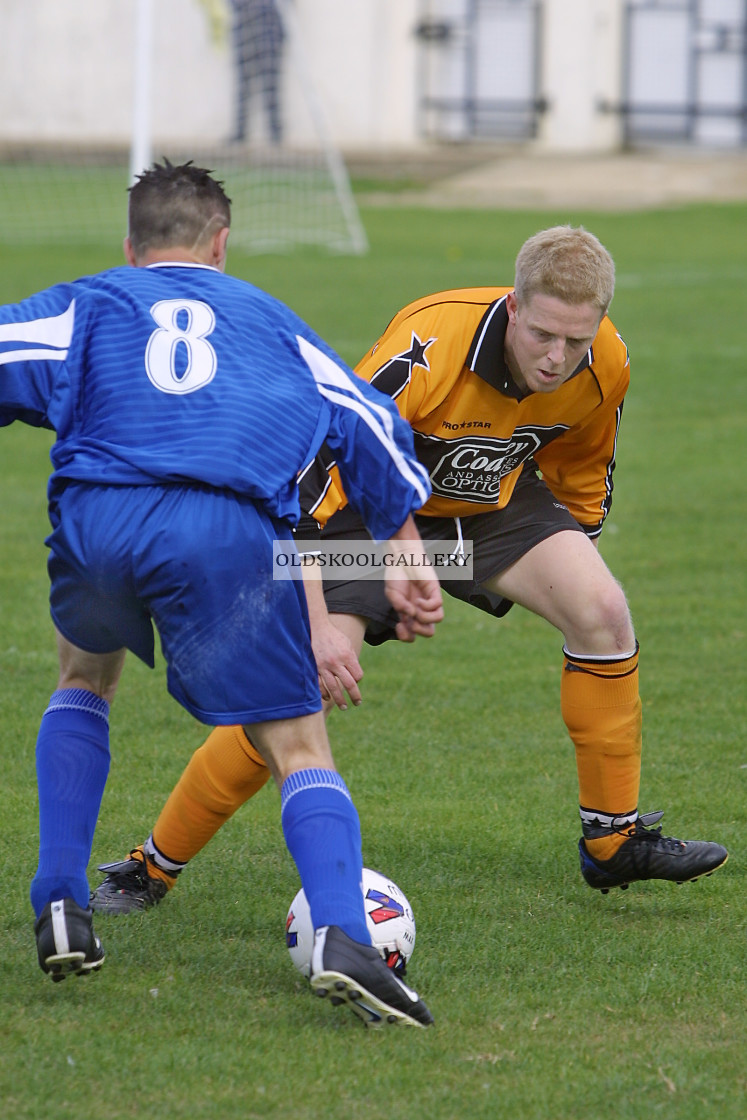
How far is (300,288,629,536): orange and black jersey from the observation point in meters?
3.77

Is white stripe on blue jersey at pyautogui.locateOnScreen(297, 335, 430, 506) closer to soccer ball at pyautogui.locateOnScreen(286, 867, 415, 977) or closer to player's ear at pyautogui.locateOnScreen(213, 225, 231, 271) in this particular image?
player's ear at pyautogui.locateOnScreen(213, 225, 231, 271)

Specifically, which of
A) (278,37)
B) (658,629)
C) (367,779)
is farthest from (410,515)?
(278,37)

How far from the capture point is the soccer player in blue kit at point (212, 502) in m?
2.90

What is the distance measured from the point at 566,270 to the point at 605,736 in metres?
1.16

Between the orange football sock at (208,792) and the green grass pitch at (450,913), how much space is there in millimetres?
159

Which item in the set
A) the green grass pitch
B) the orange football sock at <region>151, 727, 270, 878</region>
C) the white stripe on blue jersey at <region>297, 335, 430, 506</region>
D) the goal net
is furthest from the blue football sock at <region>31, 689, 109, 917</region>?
the goal net

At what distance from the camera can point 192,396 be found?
2.94m

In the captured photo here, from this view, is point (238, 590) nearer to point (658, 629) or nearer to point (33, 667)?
point (33, 667)

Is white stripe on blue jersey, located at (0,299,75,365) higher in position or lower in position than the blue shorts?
higher

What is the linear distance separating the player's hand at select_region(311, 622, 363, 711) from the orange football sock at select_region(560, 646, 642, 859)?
803mm

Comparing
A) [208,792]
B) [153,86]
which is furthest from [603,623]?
[153,86]

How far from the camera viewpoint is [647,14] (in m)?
29.5

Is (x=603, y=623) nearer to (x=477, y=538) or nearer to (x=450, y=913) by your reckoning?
(x=477, y=538)

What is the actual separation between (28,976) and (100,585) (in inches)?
35.7
